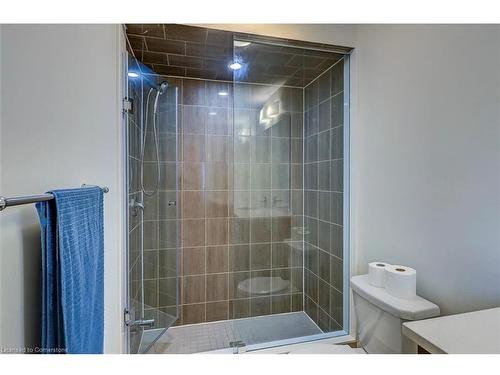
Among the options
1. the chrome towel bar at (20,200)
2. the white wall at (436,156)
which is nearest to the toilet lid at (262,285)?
the white wall at (436,156)

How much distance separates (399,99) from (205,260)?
185cm

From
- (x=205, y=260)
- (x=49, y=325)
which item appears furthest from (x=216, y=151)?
(x=49, y=325)

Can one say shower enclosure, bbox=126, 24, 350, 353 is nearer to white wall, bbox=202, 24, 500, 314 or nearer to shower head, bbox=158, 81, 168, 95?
shower head, bbox=158, 81, 168, 95

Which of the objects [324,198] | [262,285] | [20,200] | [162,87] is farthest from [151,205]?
[324,198]

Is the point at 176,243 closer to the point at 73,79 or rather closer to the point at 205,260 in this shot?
the point at 205,260

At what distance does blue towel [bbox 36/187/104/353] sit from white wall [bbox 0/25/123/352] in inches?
3.8

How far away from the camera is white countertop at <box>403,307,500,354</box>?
1.98 feet

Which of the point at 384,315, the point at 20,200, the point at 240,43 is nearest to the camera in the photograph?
the point at 20,200

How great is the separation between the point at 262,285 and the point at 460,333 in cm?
139

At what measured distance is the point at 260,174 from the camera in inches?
74.5

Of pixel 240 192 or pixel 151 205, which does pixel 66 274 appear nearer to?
pixel 151 205

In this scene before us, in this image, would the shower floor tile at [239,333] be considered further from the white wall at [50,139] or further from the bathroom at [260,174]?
the white wall at [50,139]

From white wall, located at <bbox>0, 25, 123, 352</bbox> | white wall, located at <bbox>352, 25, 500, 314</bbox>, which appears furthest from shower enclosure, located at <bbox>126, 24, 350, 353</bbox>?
white wall, located at <bbox>0, 25, 123, 352</bbox>

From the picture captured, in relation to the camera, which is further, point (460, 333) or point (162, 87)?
point (162, 87)
